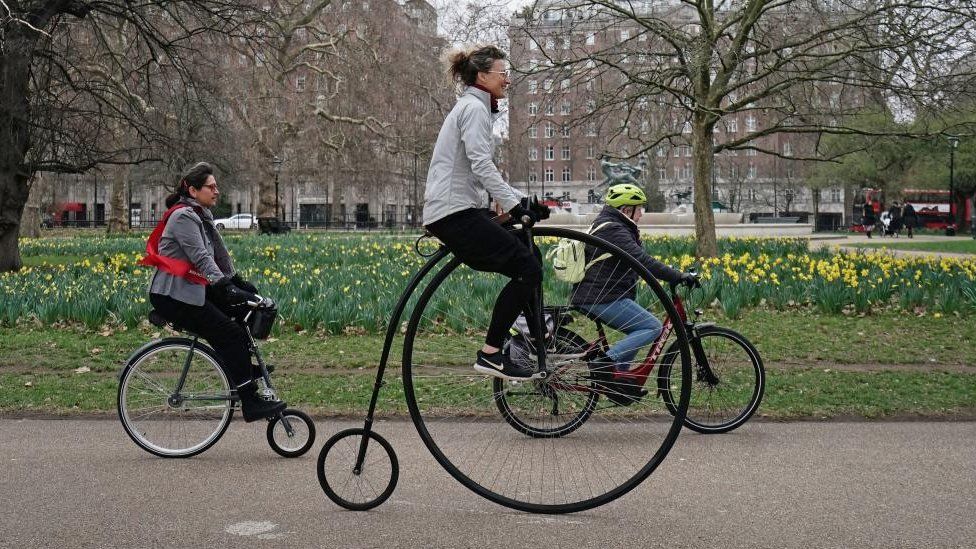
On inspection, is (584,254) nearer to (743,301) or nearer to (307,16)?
(743,301)

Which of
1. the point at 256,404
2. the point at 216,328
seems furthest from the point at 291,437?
the point at 216,328

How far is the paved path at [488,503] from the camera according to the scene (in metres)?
4.25

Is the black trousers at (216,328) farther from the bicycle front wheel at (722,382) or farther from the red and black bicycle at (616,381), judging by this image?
the bicycle front wheel at (722,382)

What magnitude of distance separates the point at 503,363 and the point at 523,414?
3.03 ft

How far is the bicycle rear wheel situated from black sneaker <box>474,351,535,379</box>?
0.29ft

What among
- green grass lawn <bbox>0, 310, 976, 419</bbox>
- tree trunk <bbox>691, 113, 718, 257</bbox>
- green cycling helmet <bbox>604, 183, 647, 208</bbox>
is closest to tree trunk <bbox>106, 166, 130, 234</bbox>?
tree trunk <bbox>691, 113, 718, 257</bbox>

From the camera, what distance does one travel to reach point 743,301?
12.5 metres

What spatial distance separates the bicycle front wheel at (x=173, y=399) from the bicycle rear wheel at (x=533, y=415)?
52.1 inches

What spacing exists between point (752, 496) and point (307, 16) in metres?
36.4

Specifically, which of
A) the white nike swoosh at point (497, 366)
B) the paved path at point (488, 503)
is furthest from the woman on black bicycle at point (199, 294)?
the white nike swoosh at point (497, 366)

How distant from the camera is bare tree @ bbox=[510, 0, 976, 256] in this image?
1695 cm

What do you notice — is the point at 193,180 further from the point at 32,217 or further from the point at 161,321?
the point at 32,217

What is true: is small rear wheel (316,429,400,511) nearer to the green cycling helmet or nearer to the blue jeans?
the blue jeans

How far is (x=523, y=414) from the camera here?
18.4 ft
